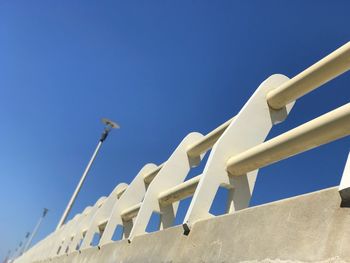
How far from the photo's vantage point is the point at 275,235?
2.15 metres

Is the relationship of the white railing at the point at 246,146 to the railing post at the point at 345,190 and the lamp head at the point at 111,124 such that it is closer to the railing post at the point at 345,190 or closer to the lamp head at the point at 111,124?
the railing post at the point at 345,190

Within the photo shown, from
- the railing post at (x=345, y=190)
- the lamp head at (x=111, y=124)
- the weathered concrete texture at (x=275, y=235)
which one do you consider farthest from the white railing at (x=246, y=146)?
the lamp head at (x=111, y=124)

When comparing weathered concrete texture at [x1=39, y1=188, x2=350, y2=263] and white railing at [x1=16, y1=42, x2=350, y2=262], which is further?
white railing at [x1=16, y1=42, x2=350, y2=262]

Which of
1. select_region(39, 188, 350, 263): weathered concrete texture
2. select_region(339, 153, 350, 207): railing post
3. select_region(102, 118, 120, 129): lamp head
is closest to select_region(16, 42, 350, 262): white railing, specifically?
select_region(339, 153, 350, 207): railing post

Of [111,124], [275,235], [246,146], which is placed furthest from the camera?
[111,124]

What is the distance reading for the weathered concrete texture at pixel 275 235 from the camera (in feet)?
5.91

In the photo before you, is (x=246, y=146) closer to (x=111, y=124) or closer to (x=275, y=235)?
(x=275, y=235)

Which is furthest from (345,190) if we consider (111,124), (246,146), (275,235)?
(111,124)

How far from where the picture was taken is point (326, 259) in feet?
5.76

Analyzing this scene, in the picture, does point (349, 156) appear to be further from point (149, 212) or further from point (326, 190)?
Answer: point (149, 212)

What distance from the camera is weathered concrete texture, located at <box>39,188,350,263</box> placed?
5.91 ft

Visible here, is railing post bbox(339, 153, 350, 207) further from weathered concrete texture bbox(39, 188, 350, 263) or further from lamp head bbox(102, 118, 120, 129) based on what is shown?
lamp head bbox(102, 118, 120, 129)

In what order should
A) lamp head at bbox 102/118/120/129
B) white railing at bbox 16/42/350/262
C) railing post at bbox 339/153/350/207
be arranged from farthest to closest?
lamp head at bbox 102/118/120/129
white railing at bbox 16/42/350/262
railing post at bbox 339/153/350/207

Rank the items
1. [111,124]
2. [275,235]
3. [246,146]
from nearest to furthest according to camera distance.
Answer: [275,235] → [246,146] → [111,124]
